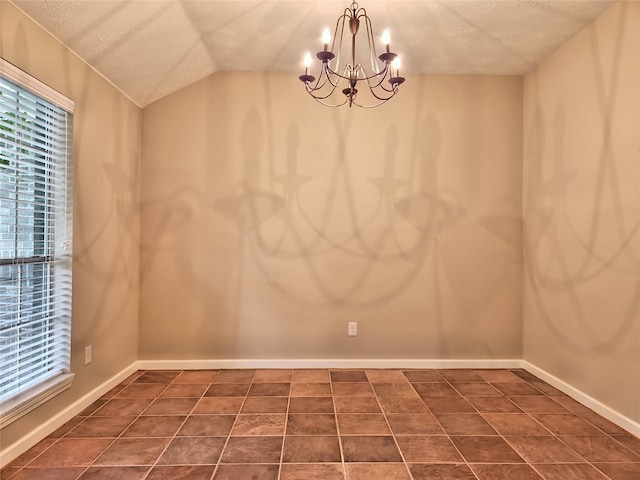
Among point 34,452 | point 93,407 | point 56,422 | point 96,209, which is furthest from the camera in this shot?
point 96,209

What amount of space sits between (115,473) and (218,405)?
0.75 meters

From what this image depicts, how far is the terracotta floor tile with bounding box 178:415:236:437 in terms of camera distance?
80.2 inches

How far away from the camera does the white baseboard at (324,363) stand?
9.98ft

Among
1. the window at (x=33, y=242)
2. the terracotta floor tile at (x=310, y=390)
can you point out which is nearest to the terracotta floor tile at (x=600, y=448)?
the terracotta floor tile at (x=310, y=390)

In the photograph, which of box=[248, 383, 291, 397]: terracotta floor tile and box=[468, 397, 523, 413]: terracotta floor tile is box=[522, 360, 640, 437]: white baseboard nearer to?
box=[468, 397, 523, 413]: terracotta floor tile

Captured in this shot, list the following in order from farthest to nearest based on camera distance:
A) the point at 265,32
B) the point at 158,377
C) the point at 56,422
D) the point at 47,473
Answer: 1. the point at 158,377
2. the point at 265,32
3. the point at 56,422
4. the point at 47,473

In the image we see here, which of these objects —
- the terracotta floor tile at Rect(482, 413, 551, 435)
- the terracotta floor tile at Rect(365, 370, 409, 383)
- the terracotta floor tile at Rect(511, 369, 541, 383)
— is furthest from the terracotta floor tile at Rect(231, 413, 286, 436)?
the terracotta floor tile at Rect(511, 369, 541, 383)

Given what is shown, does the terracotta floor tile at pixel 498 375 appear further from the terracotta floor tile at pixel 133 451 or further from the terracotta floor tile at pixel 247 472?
the terracotta floor tile at pixel 133 451

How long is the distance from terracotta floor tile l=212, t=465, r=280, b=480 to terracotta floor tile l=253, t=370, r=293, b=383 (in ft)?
3.45

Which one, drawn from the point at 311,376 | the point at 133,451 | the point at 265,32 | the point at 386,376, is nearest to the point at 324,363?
the point at 311,376

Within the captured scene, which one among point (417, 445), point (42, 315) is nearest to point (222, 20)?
point (42, 315)

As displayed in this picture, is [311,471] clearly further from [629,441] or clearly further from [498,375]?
[498,375]

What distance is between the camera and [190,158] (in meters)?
3.07

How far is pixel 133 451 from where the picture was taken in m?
1.86
